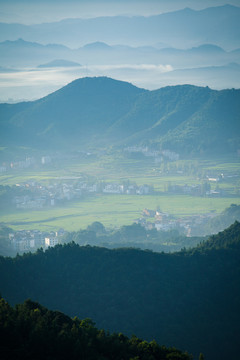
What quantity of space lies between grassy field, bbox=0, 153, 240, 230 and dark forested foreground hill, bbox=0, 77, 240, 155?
3.77 metres

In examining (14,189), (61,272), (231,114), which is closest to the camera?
(61,272)

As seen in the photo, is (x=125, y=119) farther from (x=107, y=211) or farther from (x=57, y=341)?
(x=57, y=341)

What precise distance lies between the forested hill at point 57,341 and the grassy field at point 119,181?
69.3 feet

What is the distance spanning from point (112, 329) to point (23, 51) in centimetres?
9205

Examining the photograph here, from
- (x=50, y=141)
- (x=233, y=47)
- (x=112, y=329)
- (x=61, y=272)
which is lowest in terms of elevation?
(x=112, y=329)

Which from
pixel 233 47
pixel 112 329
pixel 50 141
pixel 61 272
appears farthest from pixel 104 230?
pixel 233 47

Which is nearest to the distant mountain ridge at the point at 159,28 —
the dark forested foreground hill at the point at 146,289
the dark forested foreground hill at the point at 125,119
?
the dark forested foreground hill at the point at 125,119

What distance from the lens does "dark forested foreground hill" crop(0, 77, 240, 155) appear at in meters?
56.0

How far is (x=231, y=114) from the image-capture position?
58406 mm

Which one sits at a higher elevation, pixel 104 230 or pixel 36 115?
pixel 36 115

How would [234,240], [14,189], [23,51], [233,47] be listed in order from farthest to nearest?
[233,47] < [23,51] < [14,189] < [234,240]

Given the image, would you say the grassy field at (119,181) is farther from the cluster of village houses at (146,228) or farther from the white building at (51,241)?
the white building at (51,241)

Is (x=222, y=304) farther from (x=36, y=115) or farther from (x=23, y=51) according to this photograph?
(x=23, y=51)

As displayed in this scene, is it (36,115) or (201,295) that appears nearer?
(201,295)
